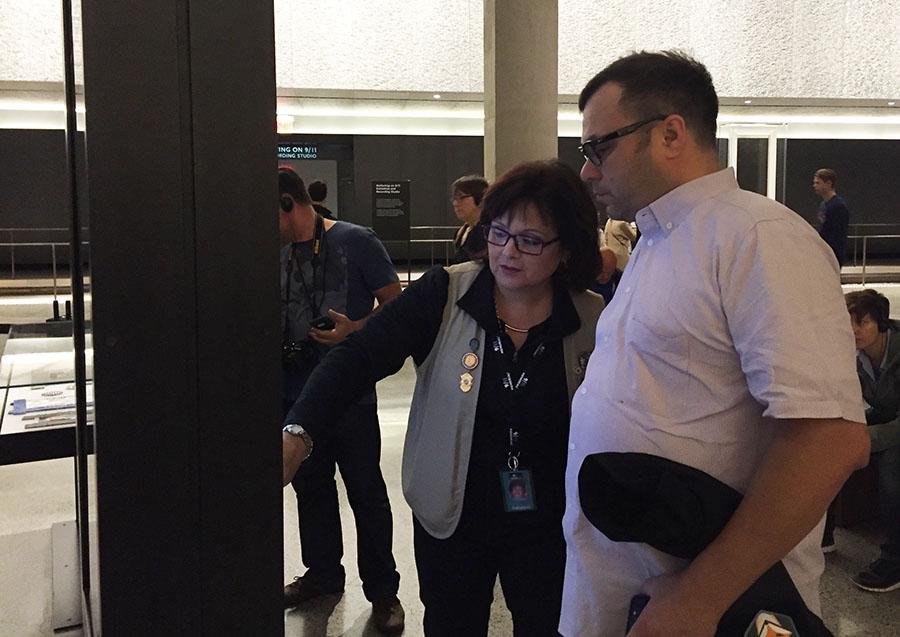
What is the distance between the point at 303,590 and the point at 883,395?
8.85 ft

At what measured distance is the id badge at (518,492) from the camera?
1.91 m

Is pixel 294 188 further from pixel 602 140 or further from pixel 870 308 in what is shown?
pixel 870 308

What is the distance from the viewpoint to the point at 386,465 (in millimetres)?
5422

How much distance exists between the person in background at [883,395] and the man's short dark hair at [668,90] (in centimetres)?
271

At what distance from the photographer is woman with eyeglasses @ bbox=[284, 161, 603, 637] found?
1.93m

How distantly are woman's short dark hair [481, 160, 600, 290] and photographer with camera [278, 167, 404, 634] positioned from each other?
1.42 meters

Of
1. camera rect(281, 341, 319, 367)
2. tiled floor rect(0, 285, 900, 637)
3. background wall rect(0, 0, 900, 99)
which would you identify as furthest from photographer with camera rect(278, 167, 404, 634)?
background wall rect(0, 0, 900, 99)

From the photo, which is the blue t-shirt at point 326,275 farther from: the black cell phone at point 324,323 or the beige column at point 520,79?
the beige column at point 520,79

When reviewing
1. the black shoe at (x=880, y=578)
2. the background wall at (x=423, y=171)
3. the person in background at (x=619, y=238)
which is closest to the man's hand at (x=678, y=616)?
the black shoe at (x=880, y=578)

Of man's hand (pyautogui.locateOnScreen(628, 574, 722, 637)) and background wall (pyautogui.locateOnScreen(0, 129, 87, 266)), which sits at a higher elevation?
background wall (pyautogui.locateOnScreen(0, 129, 87, 266))

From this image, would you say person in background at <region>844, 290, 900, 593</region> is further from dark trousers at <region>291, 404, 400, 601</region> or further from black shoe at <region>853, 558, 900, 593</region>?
dark trousers at <region>291, 404, 400, 601</region>

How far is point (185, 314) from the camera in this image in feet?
3.06

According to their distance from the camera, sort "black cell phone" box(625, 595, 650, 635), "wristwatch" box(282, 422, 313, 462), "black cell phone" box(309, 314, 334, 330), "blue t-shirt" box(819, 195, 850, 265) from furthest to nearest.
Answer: "blue t-shirt" box(819, 195, 850, 265) < "black cell phone" box(309, 314, 334, 330) < "wristwatch" box(282, 422, 313, 462) < "black cell phone" box(625, 595, 650, 635)

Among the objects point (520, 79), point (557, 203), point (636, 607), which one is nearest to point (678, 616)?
point (636, 607)
